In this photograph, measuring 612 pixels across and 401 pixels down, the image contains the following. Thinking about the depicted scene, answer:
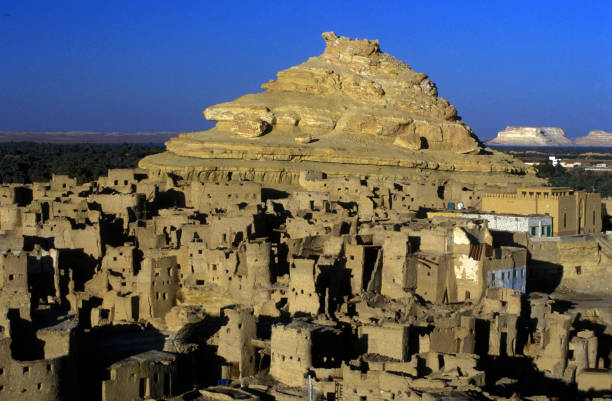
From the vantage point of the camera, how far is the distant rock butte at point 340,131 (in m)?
51.7

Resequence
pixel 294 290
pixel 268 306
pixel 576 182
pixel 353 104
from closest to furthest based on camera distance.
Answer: pixel 294 290, pixel 268 306, pixel 353 104, pixel 576 182

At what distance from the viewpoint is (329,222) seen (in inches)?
1389

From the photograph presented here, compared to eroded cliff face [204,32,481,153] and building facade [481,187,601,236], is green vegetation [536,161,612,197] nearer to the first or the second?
eroded cliff face [204,32,481,153]

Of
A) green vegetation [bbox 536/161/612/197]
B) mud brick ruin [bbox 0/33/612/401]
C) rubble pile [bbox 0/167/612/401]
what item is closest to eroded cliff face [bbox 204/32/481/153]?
mud brick ruin [bbox 0/33/612/401]

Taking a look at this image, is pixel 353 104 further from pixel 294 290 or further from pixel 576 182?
pixel 294 290

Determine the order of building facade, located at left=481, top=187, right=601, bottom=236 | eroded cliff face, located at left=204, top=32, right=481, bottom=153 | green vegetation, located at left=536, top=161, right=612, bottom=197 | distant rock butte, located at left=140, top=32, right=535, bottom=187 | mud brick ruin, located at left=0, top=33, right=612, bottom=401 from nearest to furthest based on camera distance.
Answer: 1. mud brick ruin, located at left=0, top=33, right=612, bottom=401
2. building facade, located at left=481, top=187, right=601, bottom=236
3. distant rock butte, located at left=140, top=32, right=535, bottom=187
4. eroded cliff face, located at left=204, top=32, right=481, bottom=153
5. green vegetation, located at left=536, top=161, right=612, bottom=197

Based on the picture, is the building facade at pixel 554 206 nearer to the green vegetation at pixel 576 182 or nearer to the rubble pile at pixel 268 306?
the rubble pile at pixel 268 306

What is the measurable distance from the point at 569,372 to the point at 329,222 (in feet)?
39.1

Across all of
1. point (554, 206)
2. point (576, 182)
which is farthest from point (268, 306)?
point (576, 182)

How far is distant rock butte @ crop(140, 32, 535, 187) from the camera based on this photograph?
2036 inches

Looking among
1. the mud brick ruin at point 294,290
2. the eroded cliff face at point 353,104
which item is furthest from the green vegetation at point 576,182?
the mud brick ruin at point 294,290

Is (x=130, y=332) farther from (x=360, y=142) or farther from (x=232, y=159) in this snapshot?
(x=360, y=142)

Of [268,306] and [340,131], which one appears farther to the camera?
[340,131]

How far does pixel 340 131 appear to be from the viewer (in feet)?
186
